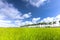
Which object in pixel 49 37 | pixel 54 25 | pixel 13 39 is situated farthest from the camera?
pixel 54 25

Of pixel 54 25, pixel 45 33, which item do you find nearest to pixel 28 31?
pixel 45 33

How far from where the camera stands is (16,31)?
13.5 feet

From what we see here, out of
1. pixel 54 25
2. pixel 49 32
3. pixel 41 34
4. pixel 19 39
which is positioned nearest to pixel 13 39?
pixel 19 39

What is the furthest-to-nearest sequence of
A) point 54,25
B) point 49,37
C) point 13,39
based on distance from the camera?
point 54,25
point 49,37
point 13,39

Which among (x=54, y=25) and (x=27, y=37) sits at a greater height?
(x=54, y=25)

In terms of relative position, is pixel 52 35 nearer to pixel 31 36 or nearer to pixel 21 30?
pixel 31 36

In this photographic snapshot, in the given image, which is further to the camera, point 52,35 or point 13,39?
point 52,35

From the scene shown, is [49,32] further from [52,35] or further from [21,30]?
[21,30]

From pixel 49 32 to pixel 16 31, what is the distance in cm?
89

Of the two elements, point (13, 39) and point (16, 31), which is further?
point (16, 31)

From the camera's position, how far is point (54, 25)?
17.5 feet

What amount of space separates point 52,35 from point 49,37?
0.43 feet

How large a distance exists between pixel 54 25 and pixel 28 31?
146cm

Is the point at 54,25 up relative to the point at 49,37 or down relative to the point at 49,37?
up
